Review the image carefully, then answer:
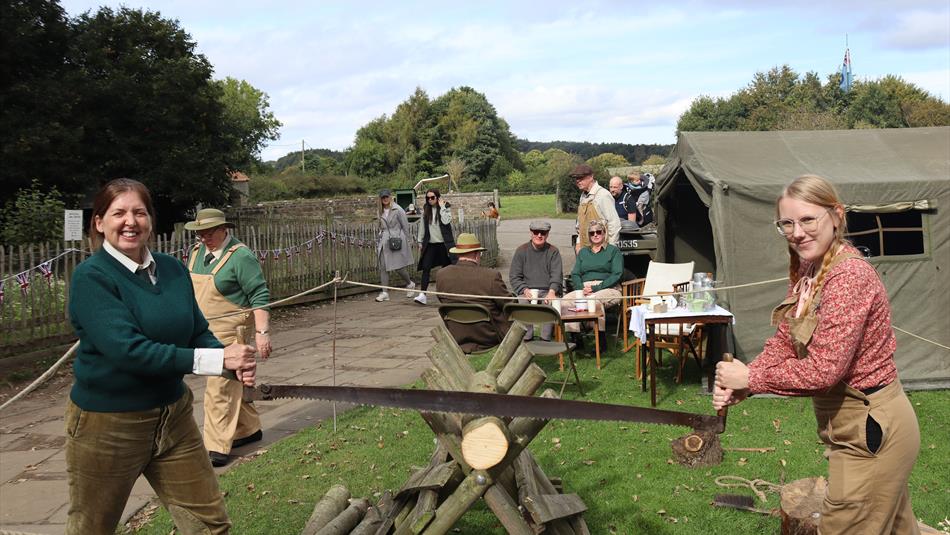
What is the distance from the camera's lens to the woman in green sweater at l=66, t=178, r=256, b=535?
302 cm

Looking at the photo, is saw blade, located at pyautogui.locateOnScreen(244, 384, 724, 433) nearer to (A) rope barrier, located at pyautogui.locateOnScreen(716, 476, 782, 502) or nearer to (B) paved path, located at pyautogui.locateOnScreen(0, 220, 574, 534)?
(A) rope barrier, located at pyautogui.locateOnScreen(716, 476, 782, 502)

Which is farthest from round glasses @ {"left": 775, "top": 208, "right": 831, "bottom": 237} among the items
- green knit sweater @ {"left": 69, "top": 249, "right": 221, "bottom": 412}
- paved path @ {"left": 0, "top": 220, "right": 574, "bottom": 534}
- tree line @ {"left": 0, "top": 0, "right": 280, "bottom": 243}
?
tree line @ {"left": 0, "top": 0, "right": 280, "bottom": 243}

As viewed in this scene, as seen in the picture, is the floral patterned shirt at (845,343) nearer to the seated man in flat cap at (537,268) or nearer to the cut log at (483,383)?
the cut log at (483,383)

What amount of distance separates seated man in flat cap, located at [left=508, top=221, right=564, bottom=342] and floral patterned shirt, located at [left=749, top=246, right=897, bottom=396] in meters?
6.42

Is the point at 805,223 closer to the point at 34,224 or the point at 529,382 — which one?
the point at 529,382

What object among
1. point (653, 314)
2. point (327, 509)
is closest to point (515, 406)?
point (327, 509)

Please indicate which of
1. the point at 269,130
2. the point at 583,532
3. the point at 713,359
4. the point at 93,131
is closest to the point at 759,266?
the point at 713,359

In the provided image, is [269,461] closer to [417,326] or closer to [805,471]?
[805,471]

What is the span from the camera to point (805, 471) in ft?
17.7

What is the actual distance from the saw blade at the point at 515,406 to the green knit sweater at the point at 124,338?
463 mm

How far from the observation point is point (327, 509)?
14.4 ft

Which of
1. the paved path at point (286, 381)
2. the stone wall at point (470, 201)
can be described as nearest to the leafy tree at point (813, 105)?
the stone wall at point (470, 201)

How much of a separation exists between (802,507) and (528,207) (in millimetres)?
47643

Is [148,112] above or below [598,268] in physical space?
above
